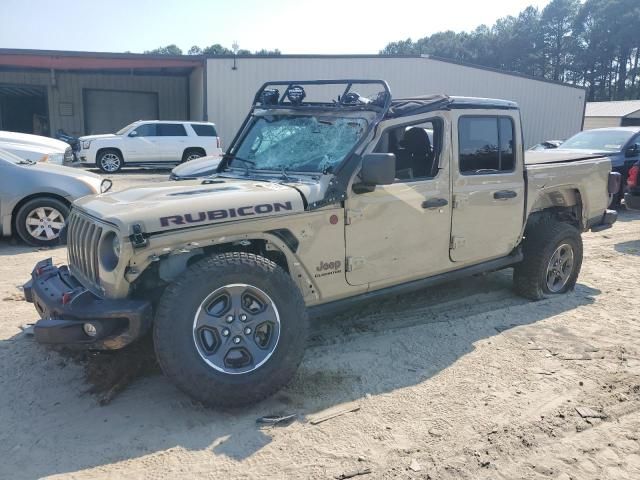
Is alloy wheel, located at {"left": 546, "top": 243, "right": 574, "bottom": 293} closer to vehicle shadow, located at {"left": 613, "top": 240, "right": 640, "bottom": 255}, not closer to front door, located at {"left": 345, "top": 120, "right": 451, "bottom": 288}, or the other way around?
front door, located at {"left": 345, "top": 120, "right": 451, "bottom": 288}

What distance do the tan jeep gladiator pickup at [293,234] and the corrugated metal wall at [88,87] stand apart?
85.6ft

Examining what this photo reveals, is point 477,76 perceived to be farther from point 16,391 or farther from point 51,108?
point 16,391

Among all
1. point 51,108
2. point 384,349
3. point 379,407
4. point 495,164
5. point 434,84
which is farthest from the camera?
point 51,108

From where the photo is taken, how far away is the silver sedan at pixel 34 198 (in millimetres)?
7496

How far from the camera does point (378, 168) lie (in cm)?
379

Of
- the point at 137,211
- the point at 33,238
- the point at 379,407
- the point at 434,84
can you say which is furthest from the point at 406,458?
the point at 434,84

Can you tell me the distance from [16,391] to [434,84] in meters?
24.0

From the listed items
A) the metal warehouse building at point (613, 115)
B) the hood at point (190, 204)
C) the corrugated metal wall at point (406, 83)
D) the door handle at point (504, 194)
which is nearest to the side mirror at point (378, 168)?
the hood at point (190, 204)

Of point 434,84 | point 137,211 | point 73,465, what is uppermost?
point 434,84

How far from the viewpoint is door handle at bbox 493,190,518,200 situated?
5016 millimetres

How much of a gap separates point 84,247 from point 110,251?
16.2 inches

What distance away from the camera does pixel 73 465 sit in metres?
2.93

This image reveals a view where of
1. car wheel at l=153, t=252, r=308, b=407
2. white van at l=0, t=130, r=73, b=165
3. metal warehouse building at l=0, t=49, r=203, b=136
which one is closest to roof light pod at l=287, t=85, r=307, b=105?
car wheel at l=153, t=252, r=308, b=407

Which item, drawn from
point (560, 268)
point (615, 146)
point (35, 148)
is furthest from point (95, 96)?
point (560, 268)
